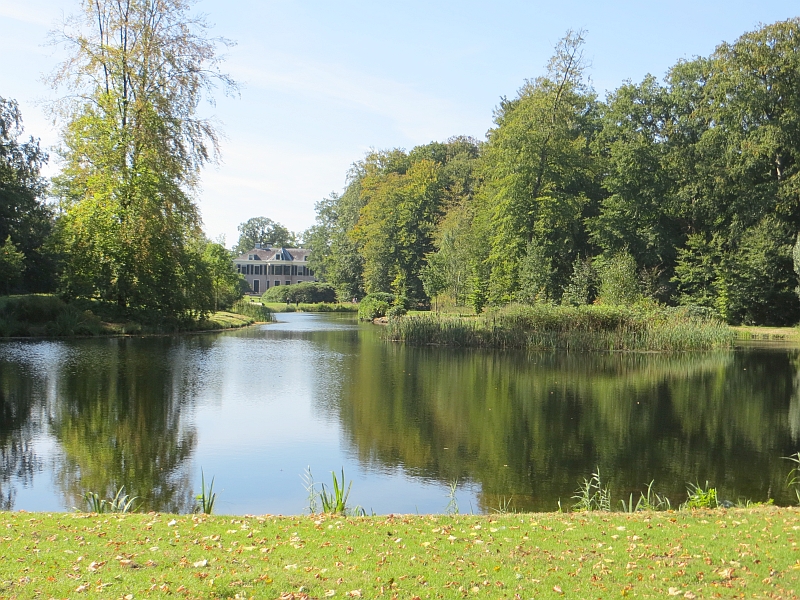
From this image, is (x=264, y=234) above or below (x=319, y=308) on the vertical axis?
above

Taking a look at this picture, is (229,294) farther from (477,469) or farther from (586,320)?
(477,469)

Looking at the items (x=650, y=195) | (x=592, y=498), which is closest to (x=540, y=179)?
(x=650, y=195)

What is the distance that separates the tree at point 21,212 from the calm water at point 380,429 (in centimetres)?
1570

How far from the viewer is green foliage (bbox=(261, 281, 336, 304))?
73688 mm

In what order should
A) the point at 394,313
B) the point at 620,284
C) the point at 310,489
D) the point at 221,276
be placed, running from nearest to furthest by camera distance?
1. the point at 310,489
2. the point at 620,284
3. the point at 394,313
4. the point at 221,276

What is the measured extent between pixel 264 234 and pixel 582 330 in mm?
103060

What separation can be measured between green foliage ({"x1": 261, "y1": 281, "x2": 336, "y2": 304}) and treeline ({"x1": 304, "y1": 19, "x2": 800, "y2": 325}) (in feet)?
87.9

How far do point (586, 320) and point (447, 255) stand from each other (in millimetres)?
21341

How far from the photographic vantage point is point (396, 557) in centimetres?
512

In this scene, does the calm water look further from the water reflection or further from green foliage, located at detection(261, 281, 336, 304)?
green foliage, located at detection(261, 281, 336, 304)

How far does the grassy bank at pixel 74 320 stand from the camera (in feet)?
87.3

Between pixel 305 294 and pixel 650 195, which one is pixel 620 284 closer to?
pixel 650 195

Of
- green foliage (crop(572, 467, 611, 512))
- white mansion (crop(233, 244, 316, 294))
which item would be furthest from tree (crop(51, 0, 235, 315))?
white mansion (crop(233, 244, 316, 294))

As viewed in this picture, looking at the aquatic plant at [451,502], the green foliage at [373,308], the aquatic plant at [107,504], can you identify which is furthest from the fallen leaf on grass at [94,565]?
the green foliage at [373,308]
